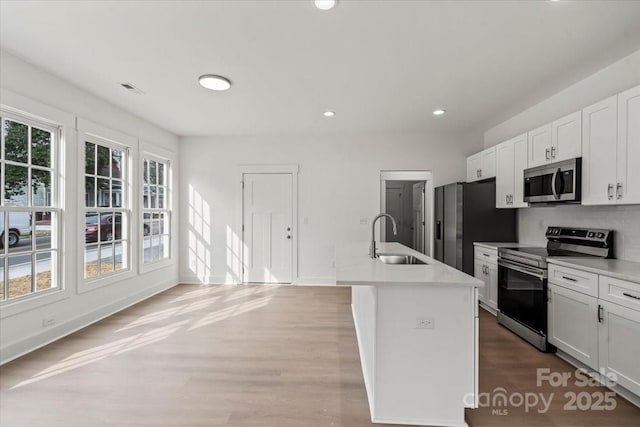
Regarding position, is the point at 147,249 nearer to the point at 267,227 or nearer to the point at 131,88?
the point at 267,227

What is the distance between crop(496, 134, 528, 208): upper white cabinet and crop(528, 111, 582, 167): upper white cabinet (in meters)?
0.15

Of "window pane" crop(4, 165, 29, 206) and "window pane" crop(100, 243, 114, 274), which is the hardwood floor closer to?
"window pane" crop(100, 243, 114, 274)

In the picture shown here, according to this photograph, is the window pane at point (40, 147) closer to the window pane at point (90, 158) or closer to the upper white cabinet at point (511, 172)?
the window pane at point (90, 158)

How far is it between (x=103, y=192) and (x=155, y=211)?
1.04 m

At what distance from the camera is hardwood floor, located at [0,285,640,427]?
188 cm

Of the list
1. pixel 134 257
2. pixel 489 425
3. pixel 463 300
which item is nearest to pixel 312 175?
pixel 134 257

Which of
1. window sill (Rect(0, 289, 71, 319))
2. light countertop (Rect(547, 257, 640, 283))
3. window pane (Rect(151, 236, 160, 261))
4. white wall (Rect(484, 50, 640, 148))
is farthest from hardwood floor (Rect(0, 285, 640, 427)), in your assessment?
white wall (Rect(484, 50, 640, 148))

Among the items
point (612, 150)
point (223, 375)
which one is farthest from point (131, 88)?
point (612, 150)

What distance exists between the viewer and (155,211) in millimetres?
4727

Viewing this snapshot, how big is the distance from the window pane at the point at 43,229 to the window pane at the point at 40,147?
501 mm

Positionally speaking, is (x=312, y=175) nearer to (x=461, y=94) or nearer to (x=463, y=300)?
(x=461, y=94)

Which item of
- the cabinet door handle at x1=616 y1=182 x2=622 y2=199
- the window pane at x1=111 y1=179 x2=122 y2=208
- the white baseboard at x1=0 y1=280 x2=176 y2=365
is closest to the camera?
the cabinet door handle at x1=616 y1=182 x2=622 y2=199

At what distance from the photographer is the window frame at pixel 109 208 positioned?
326cm

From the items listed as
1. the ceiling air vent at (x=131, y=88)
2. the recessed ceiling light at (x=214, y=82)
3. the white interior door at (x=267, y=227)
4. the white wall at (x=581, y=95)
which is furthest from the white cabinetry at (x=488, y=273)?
the ceiling air vent at (x=131, y=88)
